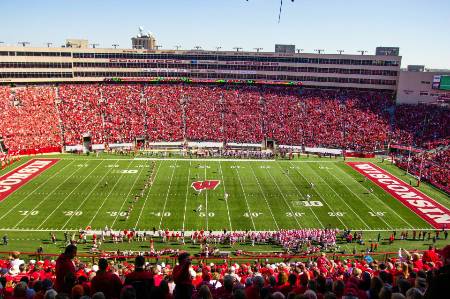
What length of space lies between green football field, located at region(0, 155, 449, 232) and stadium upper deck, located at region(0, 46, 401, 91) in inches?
894

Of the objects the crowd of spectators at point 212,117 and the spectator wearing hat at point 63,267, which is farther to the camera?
the crowd of spectators at point 212,117

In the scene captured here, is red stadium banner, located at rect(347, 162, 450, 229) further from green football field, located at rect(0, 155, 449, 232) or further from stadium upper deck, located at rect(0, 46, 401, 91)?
stadium upper deck, located at rect(0, 46, 401, 91)

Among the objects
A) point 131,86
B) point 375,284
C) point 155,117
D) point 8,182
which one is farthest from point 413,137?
point 375,284

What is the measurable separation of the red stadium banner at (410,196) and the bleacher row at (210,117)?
30.5ft

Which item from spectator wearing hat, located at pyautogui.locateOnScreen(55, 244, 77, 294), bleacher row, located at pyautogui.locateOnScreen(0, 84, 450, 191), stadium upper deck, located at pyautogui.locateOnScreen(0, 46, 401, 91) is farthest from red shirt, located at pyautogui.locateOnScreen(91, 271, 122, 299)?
stadium upper deck, located at pyautogui.locateOnScreen(0, 46, 401, 91)

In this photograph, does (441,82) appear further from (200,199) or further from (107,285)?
(107,285)

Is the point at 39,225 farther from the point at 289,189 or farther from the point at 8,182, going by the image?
the point at 289,189

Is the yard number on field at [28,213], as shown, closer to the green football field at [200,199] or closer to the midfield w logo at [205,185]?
the green football field at [200,199]

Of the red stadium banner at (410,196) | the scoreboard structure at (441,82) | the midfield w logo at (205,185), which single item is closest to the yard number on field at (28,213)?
the midfield w logo at (205,185)

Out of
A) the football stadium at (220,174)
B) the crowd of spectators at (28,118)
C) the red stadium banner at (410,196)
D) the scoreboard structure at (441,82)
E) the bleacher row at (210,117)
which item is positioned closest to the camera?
the football stadium at (220,174)

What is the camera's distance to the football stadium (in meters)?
9.91

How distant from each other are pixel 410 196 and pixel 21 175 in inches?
1402

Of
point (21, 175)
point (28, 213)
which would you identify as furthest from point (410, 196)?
point (21, 175)

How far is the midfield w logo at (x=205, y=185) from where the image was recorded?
1430 inches
